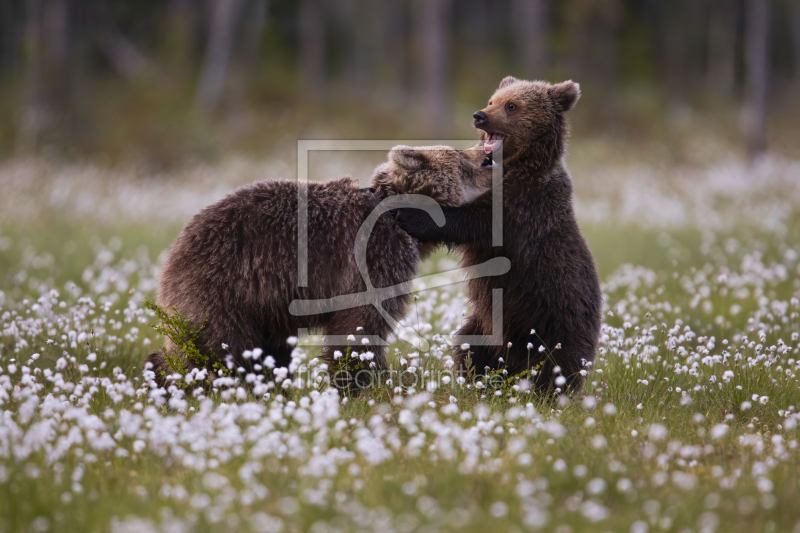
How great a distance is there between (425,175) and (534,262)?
0.91 meters

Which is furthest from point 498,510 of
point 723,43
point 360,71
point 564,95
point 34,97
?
point 723,43

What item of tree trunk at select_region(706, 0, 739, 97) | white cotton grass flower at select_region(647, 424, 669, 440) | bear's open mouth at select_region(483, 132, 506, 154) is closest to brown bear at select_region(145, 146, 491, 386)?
bear's open mouth at select_region(483, 132, 506, 154)

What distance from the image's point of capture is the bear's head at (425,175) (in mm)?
4906

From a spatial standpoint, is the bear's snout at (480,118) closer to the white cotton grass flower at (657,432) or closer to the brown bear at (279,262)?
the brown bear at (279,262)

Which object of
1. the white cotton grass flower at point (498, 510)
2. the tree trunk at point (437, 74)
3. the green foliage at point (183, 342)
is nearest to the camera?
the white cotton grass flower at point (498, 510)

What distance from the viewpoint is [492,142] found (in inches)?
212

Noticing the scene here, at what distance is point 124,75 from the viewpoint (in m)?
29.6

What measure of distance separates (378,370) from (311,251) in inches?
34.3

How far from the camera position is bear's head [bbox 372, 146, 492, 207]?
4906mm

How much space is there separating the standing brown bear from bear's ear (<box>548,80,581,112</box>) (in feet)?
0.75

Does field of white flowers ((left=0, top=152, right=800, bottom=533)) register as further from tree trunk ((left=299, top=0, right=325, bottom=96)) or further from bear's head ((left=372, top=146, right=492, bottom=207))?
tree trunk ((left=299, top=0, right=325, bottom=96))

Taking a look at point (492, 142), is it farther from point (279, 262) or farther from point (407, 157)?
point (279, 262)

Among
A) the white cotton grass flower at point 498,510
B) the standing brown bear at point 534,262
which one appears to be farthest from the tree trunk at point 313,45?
the white cotton grass flower at point 498,510

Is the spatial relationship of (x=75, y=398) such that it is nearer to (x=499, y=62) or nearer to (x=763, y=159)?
(x=763, y=159)
